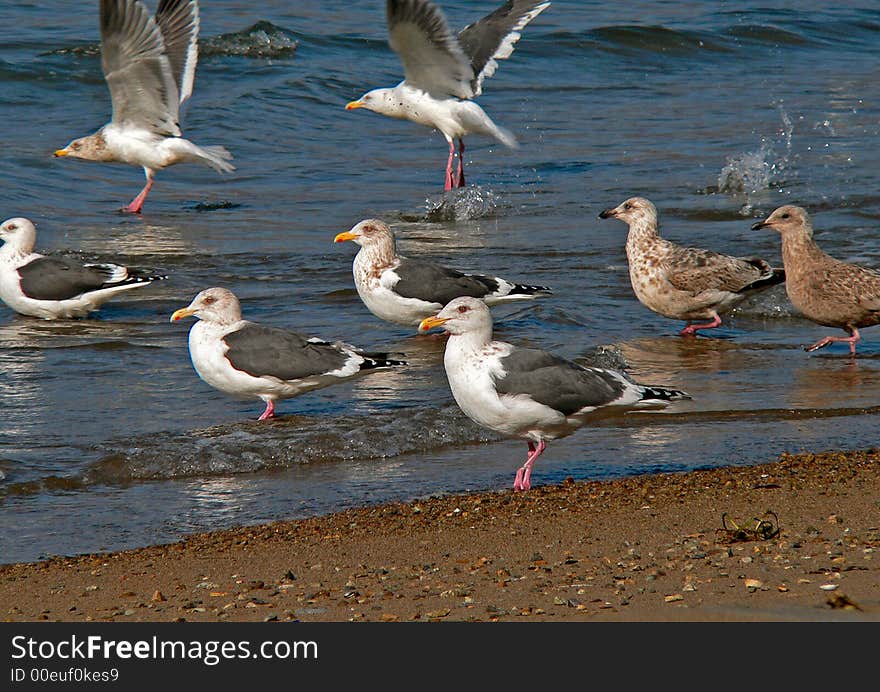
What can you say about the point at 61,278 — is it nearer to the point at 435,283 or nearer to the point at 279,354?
the point at 435,283

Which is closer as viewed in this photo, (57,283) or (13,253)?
(57,283)

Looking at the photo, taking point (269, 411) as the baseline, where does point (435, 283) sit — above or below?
above

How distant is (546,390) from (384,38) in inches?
704

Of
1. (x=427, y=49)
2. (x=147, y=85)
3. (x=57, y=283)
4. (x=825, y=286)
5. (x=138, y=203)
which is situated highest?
(x=427, y=49)

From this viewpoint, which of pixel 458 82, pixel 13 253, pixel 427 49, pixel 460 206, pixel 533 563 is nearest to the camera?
pixel 533 563

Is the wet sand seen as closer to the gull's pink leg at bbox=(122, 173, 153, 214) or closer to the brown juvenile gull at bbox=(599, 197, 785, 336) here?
the brown juvenile gull at bbox=(599, 197, 785, 336)

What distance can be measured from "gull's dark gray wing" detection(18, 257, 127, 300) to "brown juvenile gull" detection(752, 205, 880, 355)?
4777mm

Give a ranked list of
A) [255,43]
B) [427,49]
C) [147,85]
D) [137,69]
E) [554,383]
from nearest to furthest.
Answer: [554,383] → [137,69] → [147,85] → [427,49] → [255,43]

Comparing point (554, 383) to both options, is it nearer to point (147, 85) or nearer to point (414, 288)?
point (414, 288)

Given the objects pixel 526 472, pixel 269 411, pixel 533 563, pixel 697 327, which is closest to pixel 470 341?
pixel 526 472

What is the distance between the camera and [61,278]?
1048 centimetres

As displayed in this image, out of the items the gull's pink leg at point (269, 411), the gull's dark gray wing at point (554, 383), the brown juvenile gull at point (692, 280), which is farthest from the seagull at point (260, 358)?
the brown juvenile gull at point (692, 280)

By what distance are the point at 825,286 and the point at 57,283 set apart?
5.30 meters

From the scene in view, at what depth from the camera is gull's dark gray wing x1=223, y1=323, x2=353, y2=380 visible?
7727mm
